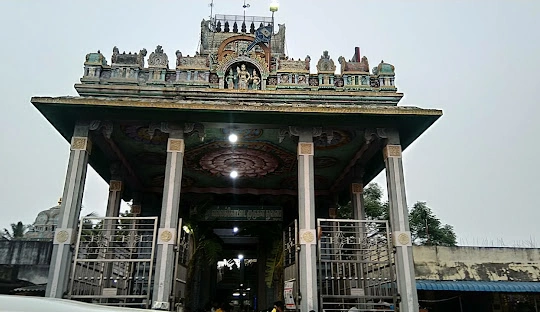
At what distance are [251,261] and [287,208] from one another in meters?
7.45

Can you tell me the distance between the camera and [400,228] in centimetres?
1114

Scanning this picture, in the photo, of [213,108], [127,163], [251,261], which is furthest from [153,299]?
[251,261]

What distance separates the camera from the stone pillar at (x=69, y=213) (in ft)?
33.7

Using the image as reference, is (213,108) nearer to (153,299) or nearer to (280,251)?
(153,299)

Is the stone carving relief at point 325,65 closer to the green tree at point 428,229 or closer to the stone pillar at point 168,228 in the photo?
the stone pillar at point 168,228

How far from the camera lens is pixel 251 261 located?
986 inches

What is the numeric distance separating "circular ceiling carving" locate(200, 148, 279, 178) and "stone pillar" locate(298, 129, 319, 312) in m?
3.25

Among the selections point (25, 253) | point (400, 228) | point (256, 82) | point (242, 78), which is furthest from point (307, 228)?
point (25, 253)

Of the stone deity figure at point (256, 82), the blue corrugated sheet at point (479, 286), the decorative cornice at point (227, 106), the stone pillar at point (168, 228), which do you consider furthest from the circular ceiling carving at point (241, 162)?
the blue corrugated sheet at point (479, 286)

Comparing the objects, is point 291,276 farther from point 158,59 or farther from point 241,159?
point 158,59

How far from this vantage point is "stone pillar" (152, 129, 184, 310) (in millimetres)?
10172

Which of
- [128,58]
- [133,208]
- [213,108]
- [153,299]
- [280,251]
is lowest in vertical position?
[153,299]

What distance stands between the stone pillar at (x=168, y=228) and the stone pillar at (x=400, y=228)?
5502 mm

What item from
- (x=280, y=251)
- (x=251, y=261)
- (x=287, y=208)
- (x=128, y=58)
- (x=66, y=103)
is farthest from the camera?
(x=251, y=261)
